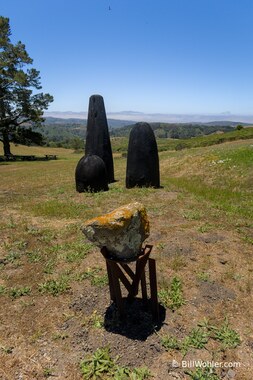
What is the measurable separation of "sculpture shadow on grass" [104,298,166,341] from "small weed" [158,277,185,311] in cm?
16

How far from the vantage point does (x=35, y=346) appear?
445 cm

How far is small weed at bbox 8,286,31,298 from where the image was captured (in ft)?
18.8

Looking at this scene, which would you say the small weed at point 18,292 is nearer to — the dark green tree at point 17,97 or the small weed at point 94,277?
the small weed at point 94,277

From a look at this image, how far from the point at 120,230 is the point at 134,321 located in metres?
1.67

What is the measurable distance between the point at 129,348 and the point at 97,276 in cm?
209

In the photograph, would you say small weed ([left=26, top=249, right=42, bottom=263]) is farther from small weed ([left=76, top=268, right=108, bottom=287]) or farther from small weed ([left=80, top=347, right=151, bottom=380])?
small weed ([left=80, top=347, right=151, bottom=380])

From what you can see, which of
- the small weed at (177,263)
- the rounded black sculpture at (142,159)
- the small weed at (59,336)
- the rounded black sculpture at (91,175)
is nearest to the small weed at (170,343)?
the small weed at (59,336)

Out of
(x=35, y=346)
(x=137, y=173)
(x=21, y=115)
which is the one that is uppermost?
(x=21, y=115)

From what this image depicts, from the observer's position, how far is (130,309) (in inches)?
202

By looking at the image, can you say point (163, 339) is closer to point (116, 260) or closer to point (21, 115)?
point (116, 260)

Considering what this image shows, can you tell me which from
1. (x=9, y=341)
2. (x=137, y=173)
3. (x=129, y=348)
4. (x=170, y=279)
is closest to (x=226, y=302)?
(x=170, y=279)

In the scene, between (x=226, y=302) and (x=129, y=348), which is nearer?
(x=129, y=348)

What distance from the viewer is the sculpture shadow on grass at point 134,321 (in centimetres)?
462

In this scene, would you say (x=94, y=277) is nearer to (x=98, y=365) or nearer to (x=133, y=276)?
(x=133, y=276)
